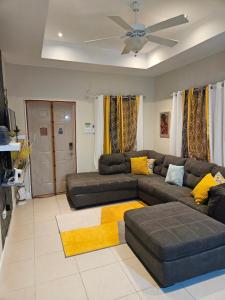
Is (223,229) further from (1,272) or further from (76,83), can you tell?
(76,83)

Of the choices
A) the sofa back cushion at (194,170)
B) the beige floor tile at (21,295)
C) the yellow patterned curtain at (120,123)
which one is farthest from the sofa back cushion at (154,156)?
the beige floor tile at (21,295)

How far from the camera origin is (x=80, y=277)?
2.17 metres

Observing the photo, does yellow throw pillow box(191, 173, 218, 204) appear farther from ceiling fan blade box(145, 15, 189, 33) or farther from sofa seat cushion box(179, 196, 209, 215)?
ceiling fan blade box(145, 15, 189, 33)

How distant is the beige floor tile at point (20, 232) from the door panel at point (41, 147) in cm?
137

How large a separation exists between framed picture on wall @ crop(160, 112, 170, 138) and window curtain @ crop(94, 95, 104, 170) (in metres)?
1.49

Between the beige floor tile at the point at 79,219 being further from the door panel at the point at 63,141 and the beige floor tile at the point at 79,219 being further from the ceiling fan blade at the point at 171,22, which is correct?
the ceiling fan blade at the point at 171,22

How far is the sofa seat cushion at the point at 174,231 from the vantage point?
1958 mm

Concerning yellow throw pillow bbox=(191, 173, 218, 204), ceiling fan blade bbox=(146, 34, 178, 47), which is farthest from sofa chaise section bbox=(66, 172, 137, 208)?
ceiling fan blade bbox=(146, 34, 178, 47)

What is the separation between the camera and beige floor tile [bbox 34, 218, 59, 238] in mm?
3061

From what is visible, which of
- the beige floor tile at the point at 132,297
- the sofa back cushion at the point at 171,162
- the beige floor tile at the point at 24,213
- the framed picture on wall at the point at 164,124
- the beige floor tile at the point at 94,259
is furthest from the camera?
the framed picture on wall at the point at 164,124

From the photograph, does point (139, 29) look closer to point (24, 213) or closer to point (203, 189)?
point (203, 189)

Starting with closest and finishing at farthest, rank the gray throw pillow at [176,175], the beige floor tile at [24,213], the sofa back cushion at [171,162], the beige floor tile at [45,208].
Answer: the beige floor tile at [24,213] < the beige floor tile at [45,208] < the gray throw pillow at [176,175] < the sofa back cushion at [171,162]

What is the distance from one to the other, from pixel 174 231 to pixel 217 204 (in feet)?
2.25

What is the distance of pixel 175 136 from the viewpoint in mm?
4555
